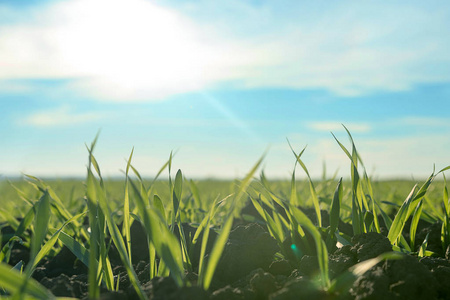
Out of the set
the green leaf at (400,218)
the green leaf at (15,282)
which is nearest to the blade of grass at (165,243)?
the green leaf at (15,282)

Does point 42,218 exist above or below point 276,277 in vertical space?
above

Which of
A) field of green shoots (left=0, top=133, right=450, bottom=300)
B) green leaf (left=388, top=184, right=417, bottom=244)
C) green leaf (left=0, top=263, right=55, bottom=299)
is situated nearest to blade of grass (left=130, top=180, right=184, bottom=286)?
field of green shoots (left=0, top=133, right=450, bottom=300)

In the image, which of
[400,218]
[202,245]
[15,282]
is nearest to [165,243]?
[202,245]

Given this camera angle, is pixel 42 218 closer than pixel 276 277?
Yes

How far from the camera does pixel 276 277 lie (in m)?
1.06

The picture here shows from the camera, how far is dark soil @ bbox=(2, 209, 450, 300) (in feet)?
2.78

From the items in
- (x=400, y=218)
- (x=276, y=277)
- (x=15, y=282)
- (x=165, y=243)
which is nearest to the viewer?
(x=15, y=282)

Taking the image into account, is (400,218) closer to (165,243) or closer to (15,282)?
(165,243)

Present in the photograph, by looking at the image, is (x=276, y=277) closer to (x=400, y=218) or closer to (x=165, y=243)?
(x=165, y=243)

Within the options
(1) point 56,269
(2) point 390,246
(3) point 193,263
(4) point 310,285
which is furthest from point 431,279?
(1) point 56,269

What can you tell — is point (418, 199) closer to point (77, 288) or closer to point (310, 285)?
point (310, 285)

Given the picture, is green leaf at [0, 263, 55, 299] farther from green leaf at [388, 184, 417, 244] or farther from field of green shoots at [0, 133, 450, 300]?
green leaf at [388, 184, 417, 244]

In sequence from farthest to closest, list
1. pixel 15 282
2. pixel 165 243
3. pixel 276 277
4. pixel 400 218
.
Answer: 1. pixel 400 218
2. pixel 276 277
3. pixel 165 243
4. pixel 15 282

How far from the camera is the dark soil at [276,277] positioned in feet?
2.78
